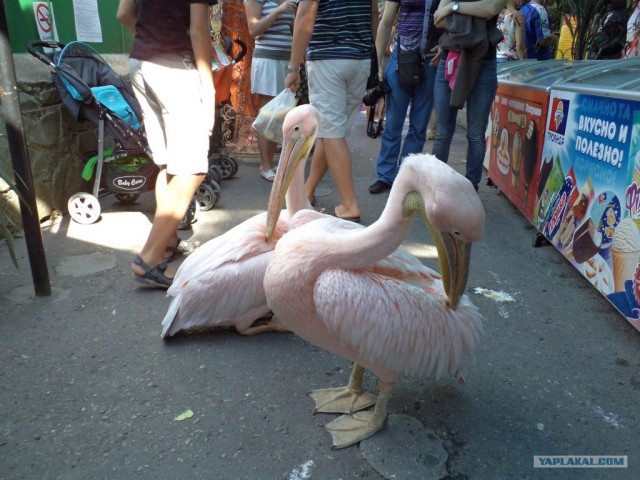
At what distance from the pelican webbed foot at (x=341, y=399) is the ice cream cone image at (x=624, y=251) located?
1.70 meters

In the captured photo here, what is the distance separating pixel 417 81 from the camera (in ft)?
17.5

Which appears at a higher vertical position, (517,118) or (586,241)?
(517,118)

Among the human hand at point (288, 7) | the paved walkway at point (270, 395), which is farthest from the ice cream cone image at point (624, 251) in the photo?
the human hand at point (288, 7)

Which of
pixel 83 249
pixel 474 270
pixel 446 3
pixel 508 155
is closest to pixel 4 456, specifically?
pixel 83 249

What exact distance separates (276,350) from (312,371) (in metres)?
0.29

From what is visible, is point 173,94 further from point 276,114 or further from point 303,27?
point 276,114

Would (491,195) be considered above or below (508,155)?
below

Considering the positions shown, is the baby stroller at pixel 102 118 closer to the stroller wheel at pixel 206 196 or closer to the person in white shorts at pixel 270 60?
the stroller wheel at pixel 206 196

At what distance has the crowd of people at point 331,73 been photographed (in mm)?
3473

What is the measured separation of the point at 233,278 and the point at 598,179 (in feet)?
8.23

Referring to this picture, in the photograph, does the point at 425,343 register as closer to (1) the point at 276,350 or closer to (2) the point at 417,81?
(1) the point at 276,350

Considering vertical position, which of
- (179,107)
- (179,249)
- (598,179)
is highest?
(179,107)

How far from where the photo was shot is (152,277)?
3461 millimetres

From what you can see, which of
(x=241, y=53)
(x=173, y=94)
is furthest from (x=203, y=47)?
(x=241, y=53)
